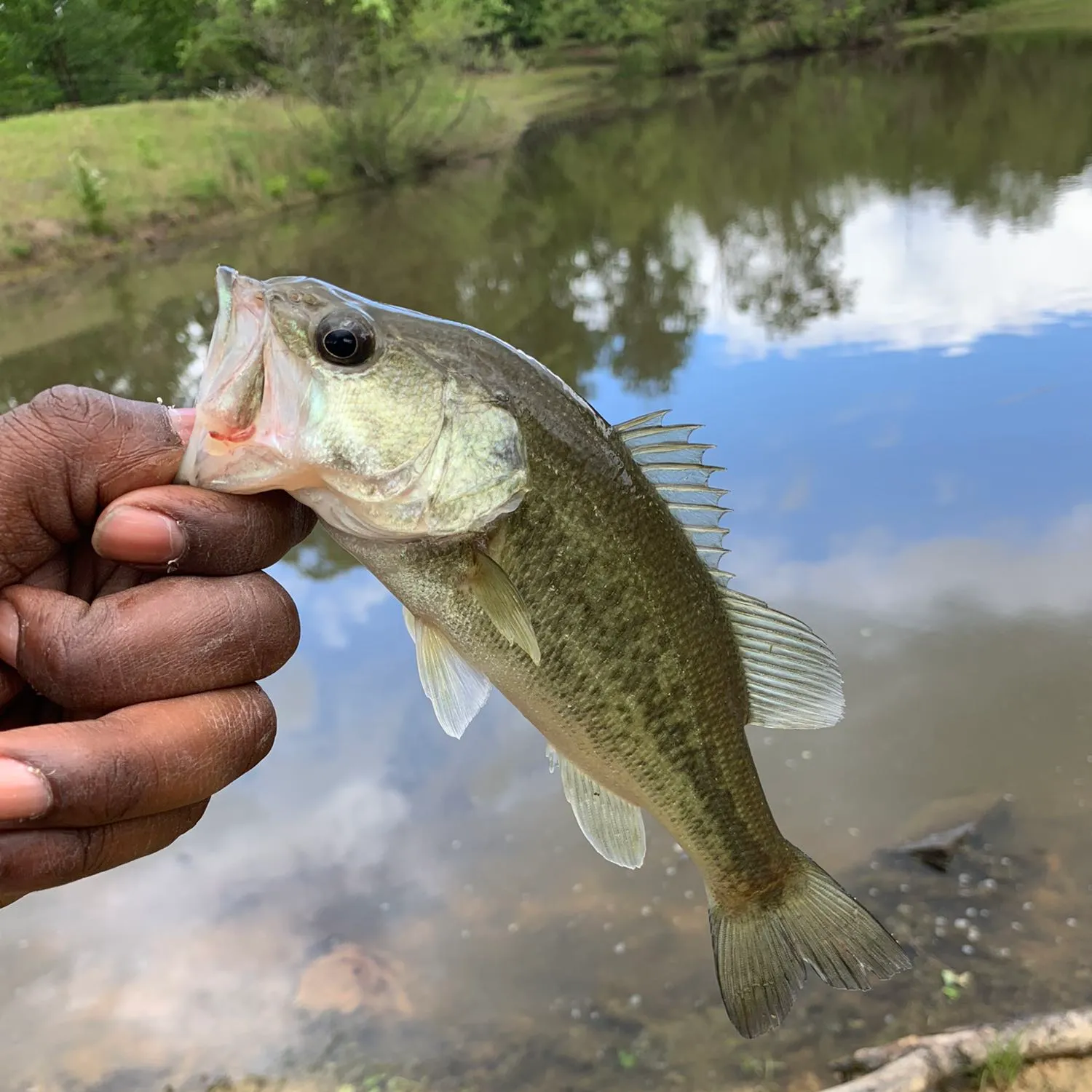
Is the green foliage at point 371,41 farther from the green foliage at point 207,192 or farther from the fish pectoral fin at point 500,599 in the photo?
the fish pectoral fin at point 500,599

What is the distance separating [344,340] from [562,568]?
64cm

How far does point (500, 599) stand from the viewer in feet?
5.95

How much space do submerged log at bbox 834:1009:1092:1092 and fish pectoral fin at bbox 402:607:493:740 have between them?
2.14 m

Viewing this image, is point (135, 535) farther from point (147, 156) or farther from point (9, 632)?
point (147, 156)

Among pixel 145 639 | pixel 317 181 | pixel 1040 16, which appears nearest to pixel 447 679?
pixel 145 639

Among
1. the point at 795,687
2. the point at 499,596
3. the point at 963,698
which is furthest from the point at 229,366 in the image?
the point at 963,698

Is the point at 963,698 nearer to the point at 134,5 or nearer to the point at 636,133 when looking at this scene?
the point at 636,133

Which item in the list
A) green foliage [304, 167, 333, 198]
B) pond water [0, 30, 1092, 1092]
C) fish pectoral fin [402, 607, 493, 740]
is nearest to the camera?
fish pectoral fin [402, 607, 493, 740]

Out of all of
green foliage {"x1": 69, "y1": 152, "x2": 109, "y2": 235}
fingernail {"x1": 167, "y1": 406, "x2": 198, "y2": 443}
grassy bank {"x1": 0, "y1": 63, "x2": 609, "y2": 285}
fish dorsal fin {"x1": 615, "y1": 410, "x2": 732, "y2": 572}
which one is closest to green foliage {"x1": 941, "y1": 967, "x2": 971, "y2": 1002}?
fish dorsal fin {"x1": 615, "y1": 410, "x2": 732, "y2": 572}

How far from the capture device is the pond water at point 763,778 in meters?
4.05

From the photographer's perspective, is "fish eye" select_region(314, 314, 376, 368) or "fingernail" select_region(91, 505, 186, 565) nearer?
"fingernail" select_region(91, 505, 186, 565)

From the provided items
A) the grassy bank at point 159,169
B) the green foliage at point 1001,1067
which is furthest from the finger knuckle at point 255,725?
the grassy bank at point 159,169

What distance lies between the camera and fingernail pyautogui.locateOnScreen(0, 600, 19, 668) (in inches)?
62.1

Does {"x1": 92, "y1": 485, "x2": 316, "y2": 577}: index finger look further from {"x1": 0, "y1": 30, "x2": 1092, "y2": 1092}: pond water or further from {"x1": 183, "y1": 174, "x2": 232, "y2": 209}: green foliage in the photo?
{"x1": 183, "y1": 174, "x2": 232, "y2": 209}: green foliage
